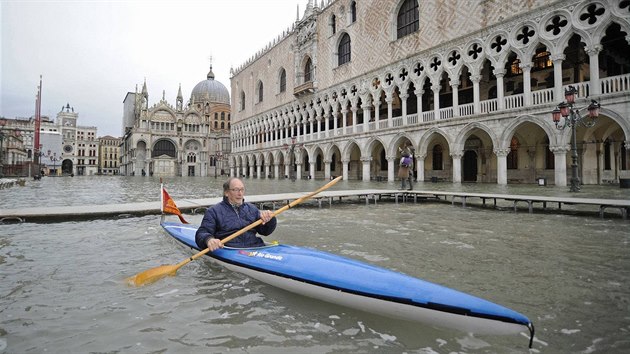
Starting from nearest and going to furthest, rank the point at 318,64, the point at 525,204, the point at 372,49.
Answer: the point at 525,204 < the point at 372,49 < the point at 318,64

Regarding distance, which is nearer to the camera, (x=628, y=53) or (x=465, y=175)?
(x=628, y=53)

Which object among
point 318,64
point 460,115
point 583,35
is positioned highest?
point 318,64

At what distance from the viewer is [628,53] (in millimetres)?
21688

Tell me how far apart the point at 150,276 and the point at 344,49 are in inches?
1413

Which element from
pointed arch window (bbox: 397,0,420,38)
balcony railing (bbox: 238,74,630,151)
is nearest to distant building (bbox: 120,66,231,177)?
balcony railing (bbox: 238,74,630,151)

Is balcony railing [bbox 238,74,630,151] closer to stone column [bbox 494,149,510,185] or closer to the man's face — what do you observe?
stone column [bbox 494,149,510,185]

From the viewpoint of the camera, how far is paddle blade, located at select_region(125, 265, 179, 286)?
4363 millimetres

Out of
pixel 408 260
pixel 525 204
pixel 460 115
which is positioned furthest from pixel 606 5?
pixel 408 260

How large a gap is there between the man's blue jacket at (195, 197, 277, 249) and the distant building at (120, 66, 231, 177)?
66.4 m

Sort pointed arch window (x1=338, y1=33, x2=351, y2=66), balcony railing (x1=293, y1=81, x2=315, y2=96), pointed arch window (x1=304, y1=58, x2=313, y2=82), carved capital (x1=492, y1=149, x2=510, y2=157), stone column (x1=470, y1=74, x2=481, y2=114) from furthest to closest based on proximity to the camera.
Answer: pointed arch window (x1=304, y1=58, x2=313, y2=82) < balcony railing (x1=293, y1=81, x2=315, y2=96) < pointed arch window (x1=338, y1=33, x2=351, y2=66) < stone column (x1=470, y1=74, x2=481, y2=114) < carved capital (x1=492, y1=149, x2=510, y2=157)

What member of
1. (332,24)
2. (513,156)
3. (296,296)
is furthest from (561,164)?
(332,24)

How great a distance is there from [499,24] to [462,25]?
2811 millimetres

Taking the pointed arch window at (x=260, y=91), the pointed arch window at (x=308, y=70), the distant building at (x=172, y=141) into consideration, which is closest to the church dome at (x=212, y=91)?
the distant building at (x=172, y=141)

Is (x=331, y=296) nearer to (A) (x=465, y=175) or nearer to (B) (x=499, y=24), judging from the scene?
(B) (x=499, y=24)
